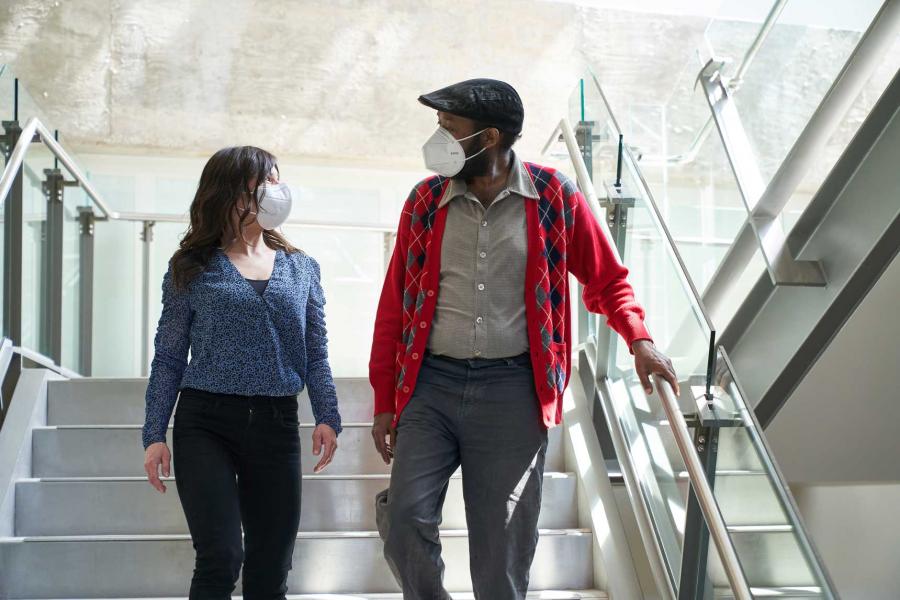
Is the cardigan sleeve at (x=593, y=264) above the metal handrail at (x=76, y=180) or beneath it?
beneath

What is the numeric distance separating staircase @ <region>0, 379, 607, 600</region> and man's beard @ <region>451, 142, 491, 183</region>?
4.96 ft

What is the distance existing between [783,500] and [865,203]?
1.21 m

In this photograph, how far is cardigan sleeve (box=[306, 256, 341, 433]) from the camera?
2.91 metres

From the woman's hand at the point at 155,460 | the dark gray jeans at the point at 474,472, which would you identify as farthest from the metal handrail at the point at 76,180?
the dark gray jeans at the point at 474,472

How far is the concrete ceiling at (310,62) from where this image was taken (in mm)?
8109

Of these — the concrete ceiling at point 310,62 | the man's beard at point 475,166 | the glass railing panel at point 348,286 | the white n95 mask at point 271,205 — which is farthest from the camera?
the concrete ceiling at point 310,62

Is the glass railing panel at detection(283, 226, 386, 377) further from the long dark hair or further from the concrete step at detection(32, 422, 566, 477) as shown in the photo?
the long dark hair

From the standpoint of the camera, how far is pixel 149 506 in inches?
148

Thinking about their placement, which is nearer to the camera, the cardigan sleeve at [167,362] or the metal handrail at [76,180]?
the cardigan sleeve at [167,362]

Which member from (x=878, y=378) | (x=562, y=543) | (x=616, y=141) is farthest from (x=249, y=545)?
(x=878, y=378)

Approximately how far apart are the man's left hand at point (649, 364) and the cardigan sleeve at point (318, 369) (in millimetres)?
853

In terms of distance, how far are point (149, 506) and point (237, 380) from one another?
4.18ft

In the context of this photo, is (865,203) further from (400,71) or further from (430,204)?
(400,71)

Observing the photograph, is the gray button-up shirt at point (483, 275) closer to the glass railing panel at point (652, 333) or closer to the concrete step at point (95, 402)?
the glass railing panel at point (652, 333)
